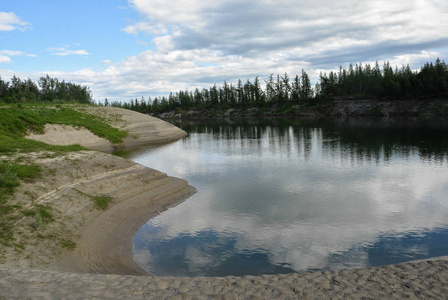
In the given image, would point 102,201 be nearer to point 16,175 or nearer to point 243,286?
point 16,175

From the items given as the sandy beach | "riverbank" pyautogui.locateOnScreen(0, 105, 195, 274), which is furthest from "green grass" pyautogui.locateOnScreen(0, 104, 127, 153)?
the sandy beach

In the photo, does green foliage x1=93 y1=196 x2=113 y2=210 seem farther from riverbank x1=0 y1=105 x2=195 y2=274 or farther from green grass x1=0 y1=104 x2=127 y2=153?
green grass x1=0 y1=104 x2=127 y2=153

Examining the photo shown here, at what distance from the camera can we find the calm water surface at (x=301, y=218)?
16.6 meters

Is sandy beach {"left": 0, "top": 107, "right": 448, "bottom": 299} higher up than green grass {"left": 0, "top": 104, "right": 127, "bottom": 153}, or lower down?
lower down

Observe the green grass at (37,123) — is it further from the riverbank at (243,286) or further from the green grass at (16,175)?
the riverbank at (243,286)

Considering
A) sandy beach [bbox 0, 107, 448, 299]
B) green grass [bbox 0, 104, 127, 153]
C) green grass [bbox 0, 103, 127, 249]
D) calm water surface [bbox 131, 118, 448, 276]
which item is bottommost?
calm water surface [bbox 131, 118, 448, 276]

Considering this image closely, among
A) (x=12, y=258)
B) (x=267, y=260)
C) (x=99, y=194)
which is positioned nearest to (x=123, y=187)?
(x=99, y=194)

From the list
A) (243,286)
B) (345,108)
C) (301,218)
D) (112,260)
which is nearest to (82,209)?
(112,260)

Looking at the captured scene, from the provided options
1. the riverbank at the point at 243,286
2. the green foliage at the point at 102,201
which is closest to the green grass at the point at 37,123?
the green foliage at the point at 102,201

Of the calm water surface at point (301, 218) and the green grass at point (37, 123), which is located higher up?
the green grass at point (37, 123)

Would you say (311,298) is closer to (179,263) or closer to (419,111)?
(179,263)

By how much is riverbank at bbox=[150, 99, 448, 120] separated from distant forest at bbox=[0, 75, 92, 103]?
Answer: 8915 cm

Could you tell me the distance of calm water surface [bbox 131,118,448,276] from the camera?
1658 cm

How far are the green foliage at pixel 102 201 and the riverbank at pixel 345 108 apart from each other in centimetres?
11748
